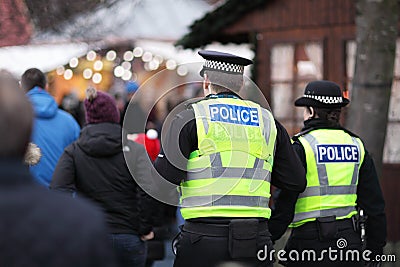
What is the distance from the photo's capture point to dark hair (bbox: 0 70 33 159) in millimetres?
2299

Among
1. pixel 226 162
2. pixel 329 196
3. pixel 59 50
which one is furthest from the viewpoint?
pixel 59 50

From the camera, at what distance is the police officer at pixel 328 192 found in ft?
16.9

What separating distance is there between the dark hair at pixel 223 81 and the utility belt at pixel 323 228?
45.2 inches

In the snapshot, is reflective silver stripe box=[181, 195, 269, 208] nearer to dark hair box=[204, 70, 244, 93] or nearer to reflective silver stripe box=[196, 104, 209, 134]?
reflective silver stripe box=[196, 104, 209, 134]

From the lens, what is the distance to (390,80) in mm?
7445

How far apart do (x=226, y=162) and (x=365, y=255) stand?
1.57 meters

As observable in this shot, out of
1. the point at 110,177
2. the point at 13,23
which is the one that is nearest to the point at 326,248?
the point at 110,177

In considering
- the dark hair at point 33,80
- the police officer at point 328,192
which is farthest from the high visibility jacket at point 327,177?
the dark hair at point 33,80

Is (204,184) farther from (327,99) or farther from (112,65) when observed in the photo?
(112,65)

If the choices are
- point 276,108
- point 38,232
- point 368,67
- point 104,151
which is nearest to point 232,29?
point 276,108

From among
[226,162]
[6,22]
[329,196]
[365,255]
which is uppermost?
[6,22]

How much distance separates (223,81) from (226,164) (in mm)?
480

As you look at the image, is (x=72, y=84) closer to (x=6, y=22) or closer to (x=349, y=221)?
(x=6, y=22)

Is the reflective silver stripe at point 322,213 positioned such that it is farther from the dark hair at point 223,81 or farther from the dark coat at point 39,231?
the dark coat at point 39,231
